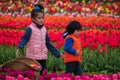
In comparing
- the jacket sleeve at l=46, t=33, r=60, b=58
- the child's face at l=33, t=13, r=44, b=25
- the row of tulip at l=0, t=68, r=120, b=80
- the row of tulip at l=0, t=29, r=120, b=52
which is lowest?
the row of tulip at l=0, t=29, r=120, b=52

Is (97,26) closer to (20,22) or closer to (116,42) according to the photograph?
(20,22)

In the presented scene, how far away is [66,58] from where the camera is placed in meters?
6.95

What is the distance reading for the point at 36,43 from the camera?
6.86 m

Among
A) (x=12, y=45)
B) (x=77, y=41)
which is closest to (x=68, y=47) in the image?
(x=77, y=41)

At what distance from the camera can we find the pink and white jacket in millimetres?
6828

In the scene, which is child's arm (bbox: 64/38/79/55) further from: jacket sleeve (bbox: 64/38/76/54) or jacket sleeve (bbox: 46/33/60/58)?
jacket sleeve (bbox: 46/33/60/58)

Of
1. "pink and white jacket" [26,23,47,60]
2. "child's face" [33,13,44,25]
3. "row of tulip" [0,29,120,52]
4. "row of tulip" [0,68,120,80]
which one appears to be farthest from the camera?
"row of tulip" [0,29,120,52]

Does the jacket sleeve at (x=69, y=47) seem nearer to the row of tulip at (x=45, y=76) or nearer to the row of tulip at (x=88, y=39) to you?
the row of tulip at (x=45, y=76)

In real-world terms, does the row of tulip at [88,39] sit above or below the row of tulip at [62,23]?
above

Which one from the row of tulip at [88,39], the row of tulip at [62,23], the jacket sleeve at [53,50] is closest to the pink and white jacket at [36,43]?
the jacket sleeve at [53,50]

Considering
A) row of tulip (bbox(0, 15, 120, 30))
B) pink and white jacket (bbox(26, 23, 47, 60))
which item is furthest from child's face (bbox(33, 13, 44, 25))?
row of tulip (bbox(0, 15, 120, 30))

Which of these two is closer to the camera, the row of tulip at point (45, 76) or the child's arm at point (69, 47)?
the row of tulip at point (45, 76)

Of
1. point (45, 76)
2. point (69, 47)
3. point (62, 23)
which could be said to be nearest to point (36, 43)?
point (69, 47)

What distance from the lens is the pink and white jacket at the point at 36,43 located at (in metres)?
6.83
